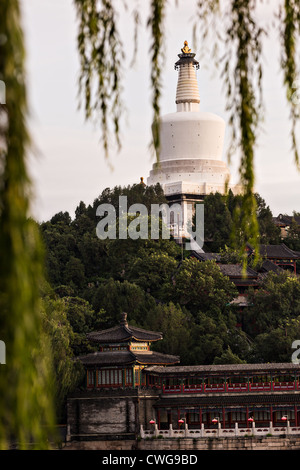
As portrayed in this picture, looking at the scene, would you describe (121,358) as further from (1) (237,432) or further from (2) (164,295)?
(2) (164,295)

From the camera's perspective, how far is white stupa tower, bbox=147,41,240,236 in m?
77.2

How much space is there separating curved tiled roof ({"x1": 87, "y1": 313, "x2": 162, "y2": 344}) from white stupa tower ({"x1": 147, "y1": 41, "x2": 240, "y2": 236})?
92.9 ft

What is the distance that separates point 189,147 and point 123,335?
34742 mm

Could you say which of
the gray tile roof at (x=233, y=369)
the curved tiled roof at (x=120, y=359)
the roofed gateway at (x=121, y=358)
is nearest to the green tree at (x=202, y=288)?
the roofed gateway at (x=121, y=358)

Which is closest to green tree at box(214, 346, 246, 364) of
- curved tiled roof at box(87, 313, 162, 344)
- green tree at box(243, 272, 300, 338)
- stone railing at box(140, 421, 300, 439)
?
curved tiled roof at box(87, 313, 162, 344)

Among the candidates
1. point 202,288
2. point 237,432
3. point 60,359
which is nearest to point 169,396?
point 60,359

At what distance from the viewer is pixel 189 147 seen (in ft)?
262

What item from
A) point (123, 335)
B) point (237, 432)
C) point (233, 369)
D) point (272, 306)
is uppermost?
point (272, 306)

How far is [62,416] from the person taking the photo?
46062mm

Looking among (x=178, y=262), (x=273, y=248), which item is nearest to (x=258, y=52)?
(x=178, y=262)

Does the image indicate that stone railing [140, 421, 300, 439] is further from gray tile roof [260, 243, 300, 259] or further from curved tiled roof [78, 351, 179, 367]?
gray tile roof [260, 243, 300, 259]

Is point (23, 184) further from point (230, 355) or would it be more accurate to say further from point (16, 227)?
point (230, 355)

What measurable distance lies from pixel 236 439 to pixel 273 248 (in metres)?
30.6

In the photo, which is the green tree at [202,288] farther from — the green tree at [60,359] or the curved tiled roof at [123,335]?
the green tree at [60,359]
